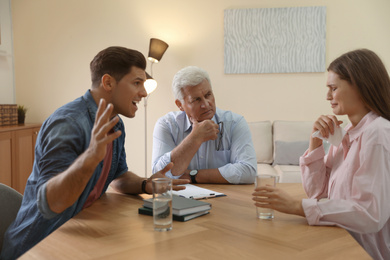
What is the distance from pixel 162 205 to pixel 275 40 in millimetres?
3698

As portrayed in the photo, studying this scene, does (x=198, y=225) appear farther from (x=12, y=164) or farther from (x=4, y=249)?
(x=12, y=164)

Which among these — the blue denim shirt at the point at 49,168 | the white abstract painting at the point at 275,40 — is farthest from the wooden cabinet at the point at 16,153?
the blue denim shirt at the point at 49,168

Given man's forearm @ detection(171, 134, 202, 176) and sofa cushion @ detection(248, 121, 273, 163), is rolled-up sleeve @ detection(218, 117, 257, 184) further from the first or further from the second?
sofa cushion @ detection(248, 121, 273, 163)

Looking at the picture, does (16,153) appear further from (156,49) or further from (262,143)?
(262,143)

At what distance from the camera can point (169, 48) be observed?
4.68 metres

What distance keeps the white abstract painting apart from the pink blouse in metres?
3.20

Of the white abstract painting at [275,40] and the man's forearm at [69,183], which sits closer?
the man's forearm at [69,183]

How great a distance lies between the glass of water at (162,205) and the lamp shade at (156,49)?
327 cm

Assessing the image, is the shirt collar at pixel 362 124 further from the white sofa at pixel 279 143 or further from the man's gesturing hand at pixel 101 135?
the white sofa at pixel 279 143

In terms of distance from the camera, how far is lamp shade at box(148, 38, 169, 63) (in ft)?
14.1

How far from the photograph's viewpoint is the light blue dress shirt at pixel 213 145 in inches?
87.7

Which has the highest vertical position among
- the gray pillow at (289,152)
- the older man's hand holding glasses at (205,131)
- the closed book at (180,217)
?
the older man's hand holding glasses at (205,131)

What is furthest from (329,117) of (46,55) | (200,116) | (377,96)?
(46,55)

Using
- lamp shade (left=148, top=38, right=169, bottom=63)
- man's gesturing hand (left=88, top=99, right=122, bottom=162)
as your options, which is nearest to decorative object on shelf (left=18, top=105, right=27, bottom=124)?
lamp shade (left=148, top=38, right=169, bottom=63)
